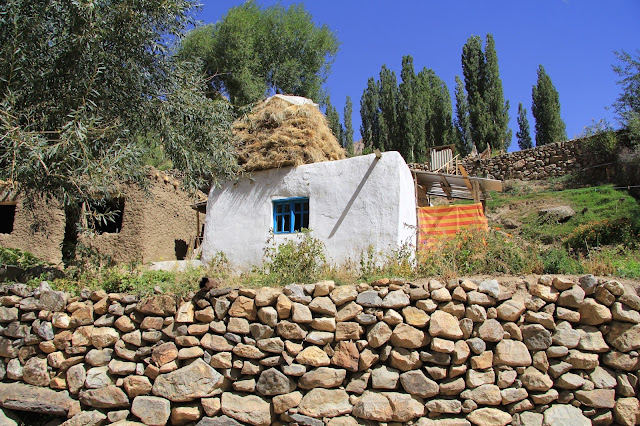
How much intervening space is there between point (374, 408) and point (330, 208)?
4598mm

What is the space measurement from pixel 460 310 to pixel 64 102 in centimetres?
731

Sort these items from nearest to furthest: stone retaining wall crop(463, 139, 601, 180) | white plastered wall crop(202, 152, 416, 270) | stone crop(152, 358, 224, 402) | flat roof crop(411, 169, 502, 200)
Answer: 1. stone crop(152, 358, 224, 402)
2. white plastered wall crop(202, 152, 416, 270)
3. flat roof crop(411, 169, 502, 200)
4. stone retaining wall crop(463, 139, 601, 180)

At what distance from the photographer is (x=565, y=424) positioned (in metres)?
5.58

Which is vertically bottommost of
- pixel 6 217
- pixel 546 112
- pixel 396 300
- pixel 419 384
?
pixel 419 384

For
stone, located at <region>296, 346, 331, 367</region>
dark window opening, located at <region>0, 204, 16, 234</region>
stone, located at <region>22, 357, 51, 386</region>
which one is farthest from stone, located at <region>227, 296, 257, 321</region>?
dark window opening, located at <region>0, 204, 16, 234</region>

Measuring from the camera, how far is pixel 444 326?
6.11 meters

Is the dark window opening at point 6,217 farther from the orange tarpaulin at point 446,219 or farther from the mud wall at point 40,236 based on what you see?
the orange tarpaulin at point 446,219

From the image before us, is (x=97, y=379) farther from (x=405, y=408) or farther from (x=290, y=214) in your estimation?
(x=290, y=214)

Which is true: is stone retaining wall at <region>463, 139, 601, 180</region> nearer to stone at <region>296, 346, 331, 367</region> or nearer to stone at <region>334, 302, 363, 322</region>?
stone at <region>334, 302, 363, 322</region>

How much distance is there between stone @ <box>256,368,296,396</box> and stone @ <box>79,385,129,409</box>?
6.72ft

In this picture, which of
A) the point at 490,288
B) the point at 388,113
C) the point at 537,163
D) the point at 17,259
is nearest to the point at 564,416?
the point at 490,288

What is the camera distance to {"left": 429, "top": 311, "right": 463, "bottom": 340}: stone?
607cm

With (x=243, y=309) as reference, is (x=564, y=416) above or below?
below

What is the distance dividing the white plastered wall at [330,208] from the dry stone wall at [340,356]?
2.51 metres
